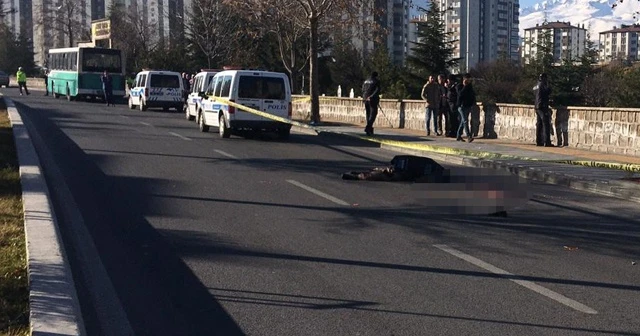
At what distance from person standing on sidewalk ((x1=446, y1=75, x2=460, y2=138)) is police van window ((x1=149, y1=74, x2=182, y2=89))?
56.4 feet

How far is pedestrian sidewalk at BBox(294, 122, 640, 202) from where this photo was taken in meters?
14.6

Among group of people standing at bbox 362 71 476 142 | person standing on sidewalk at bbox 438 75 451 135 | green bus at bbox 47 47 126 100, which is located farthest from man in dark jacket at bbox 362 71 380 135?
green bus at bbox 47 47 126 100

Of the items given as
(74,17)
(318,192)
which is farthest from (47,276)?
(74,17)

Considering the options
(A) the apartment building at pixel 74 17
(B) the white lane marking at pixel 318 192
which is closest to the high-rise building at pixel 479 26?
(A) the apartment building at pixel 74 17

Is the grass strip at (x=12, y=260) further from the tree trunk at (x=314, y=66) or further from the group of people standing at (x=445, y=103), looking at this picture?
the tree trunk at (x=314, y=66)

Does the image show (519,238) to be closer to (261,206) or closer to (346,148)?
(261,206)

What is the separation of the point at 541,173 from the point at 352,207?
5.45 meters

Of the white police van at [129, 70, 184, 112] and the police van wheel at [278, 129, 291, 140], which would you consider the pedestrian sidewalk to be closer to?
the police van wheel at [278, 129, 291, 140]

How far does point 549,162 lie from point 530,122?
5.20 m

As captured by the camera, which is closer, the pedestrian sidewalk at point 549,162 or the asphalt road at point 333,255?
the asphalt road at point 333,255

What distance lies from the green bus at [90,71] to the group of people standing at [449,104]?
25.7 m

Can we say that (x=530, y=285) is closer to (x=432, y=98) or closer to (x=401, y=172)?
(x=401, y=172)

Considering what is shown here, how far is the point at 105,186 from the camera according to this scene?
45.5ft

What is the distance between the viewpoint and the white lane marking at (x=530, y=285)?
7157mm
